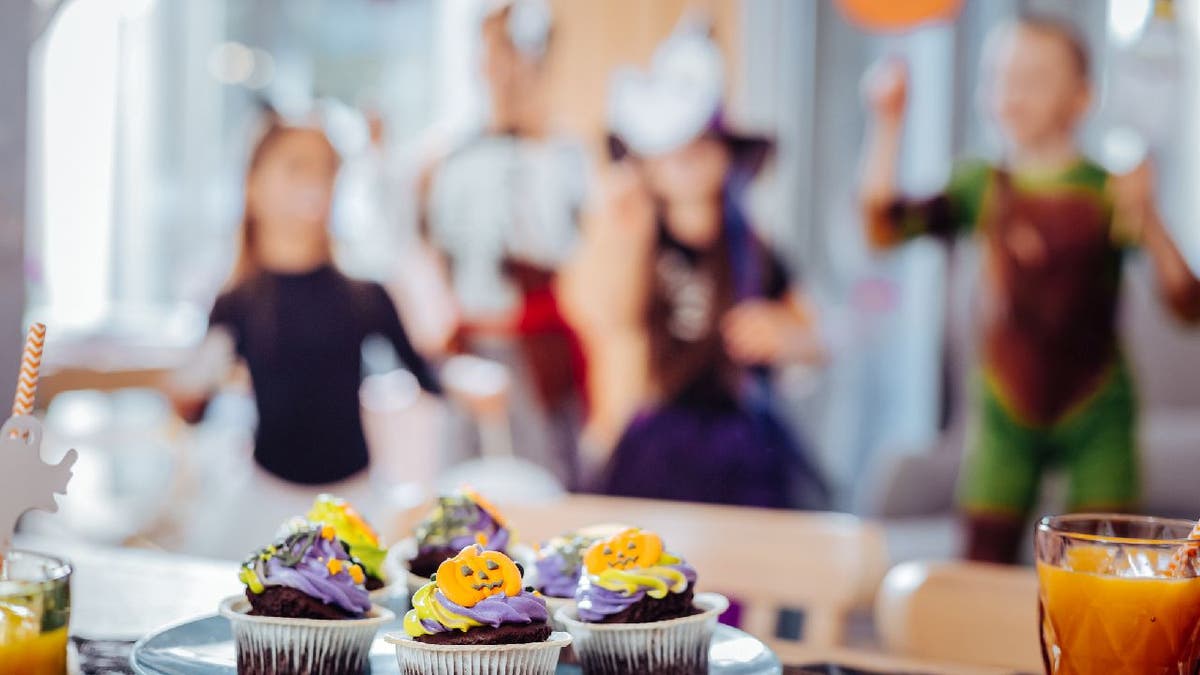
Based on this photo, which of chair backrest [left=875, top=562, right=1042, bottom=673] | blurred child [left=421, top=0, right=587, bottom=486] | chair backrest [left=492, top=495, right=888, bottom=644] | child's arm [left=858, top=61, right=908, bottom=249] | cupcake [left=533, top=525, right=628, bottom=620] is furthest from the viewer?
blurred child [left=421, top=0, right=587, bottom=486]

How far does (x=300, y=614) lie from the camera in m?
0.88

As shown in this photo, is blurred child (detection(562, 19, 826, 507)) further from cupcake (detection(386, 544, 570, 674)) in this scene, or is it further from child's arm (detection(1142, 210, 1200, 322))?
cupcake (detection(386, 544, 570, 674))

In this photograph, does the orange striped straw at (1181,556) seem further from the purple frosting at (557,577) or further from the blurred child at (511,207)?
the blurred child at (511,207)

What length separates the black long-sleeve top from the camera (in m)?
2.78

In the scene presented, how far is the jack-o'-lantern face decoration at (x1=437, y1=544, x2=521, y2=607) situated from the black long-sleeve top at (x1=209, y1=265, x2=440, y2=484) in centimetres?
203

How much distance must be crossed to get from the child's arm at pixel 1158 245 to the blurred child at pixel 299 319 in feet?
4.95

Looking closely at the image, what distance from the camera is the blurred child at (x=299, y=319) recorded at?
2746 millimetres

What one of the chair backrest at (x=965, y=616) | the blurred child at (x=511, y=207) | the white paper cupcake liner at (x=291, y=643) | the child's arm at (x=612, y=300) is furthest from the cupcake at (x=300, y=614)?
the blurred child at (x=511, y=207)

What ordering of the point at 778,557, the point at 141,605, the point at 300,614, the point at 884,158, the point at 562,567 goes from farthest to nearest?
the point at 884,158 → the point at 778,557 → the point at 141,605 → the point at 562,567 → the point at 300,614

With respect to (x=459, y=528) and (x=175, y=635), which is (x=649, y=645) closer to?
(x=459, y=528)

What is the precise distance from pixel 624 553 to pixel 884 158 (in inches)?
76.9

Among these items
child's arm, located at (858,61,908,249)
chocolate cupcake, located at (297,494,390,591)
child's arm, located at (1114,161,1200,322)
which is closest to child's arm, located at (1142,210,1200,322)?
child's arm, located at (1114,161,1200,322)

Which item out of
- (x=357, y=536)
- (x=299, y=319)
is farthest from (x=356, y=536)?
(x=299, y=319)

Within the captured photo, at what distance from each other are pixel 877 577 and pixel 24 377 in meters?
0.94
